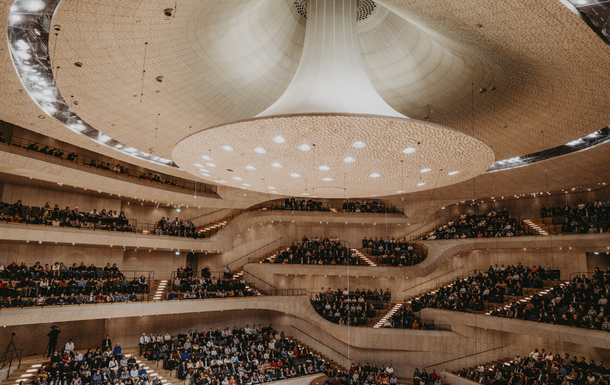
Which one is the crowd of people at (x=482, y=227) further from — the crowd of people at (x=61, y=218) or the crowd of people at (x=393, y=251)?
the crowd of people at (x=61, y=218)

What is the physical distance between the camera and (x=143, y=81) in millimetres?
11516

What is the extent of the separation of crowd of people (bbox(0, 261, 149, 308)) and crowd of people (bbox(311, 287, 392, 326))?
1022 centimetres

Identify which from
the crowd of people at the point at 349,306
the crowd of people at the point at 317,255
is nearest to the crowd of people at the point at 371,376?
the crowd of people at the point at 349,306

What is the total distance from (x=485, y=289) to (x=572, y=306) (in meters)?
4.91

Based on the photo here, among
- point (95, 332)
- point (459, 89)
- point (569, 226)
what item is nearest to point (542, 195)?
point (569, 226)

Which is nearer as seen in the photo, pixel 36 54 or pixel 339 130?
pixel 339 130

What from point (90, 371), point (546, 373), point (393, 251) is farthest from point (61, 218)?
point (546, 373)

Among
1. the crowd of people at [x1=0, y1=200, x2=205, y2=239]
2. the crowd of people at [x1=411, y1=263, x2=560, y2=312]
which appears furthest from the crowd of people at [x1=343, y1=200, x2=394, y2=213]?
the crowd of people at [x1=0, y1=200, x2=205, y2=239]

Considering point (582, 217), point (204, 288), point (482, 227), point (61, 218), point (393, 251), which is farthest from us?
point (393, 251)

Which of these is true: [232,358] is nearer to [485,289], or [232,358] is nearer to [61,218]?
[61,218]

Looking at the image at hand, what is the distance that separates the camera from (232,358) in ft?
66.3

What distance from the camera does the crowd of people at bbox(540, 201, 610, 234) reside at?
2027 cm

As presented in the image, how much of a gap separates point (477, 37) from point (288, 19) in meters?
5.42

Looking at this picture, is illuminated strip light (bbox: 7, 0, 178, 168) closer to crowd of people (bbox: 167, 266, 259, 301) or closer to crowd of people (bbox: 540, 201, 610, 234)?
crowd of people (bbox: 167, 266, 259, 301)
